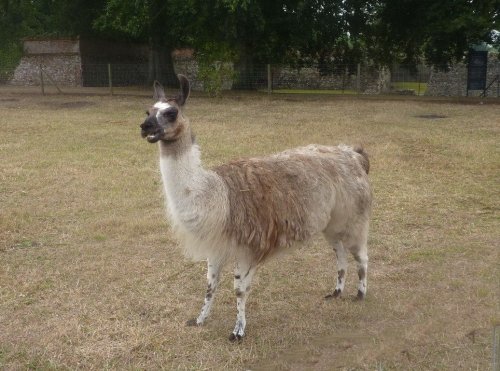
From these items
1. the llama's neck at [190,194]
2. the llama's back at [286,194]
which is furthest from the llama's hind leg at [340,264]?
the llama's neck at [190,194]

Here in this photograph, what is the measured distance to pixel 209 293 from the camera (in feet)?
12.8

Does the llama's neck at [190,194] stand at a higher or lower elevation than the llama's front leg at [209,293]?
higher

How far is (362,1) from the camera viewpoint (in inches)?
813

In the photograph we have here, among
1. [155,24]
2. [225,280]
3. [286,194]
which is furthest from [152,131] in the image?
[155,24]

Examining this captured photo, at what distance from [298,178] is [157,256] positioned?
6.32ft

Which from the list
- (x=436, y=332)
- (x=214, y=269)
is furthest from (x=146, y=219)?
(x=436, y=332)

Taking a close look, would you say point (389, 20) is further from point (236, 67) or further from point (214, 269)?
point (214, 269)

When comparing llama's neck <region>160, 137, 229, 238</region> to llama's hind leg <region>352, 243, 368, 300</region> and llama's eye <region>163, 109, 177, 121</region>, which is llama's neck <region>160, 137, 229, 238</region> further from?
llama's hind leg <region>352, 243, 368, 300</region>

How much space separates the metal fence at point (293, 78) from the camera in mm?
22875

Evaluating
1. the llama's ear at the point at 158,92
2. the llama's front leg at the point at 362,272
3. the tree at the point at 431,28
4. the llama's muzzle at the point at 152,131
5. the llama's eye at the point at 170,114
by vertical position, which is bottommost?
the llama's front leg at the point at 362,272

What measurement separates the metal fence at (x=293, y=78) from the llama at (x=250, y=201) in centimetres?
1805

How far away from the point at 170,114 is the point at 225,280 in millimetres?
1878

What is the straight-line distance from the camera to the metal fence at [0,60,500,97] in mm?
22875

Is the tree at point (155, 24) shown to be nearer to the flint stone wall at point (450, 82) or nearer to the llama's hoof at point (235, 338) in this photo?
the flint stone wall at point (450, 82)
